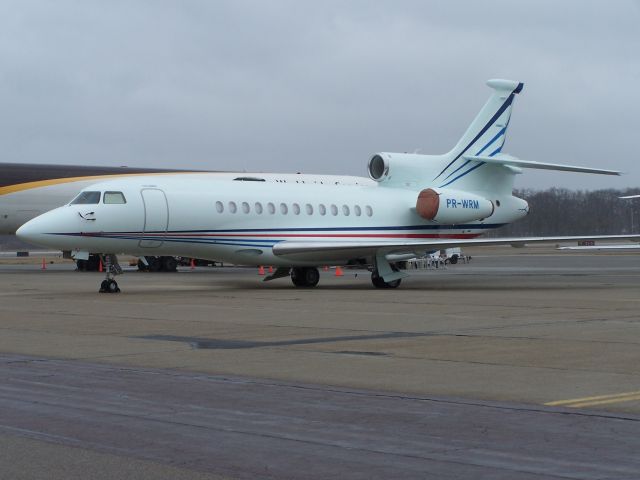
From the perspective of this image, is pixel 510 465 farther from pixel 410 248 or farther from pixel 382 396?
pixel 410 248

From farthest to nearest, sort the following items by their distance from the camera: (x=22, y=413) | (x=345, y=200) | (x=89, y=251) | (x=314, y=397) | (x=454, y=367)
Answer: (x=345, y=200) → (x=89, y=251) → (x=454, y=367) → (x=314, y=397) → (x=22, y=413)

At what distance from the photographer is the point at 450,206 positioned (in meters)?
32.2

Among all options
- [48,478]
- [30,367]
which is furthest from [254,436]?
[30,367]

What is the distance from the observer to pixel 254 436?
7973mm

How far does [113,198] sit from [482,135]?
13.2 metres

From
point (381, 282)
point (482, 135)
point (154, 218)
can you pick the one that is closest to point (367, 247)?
point (381, 282)

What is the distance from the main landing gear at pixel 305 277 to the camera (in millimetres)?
30297

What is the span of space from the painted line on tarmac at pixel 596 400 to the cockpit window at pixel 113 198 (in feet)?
62.2

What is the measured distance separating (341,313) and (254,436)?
11.6 meters

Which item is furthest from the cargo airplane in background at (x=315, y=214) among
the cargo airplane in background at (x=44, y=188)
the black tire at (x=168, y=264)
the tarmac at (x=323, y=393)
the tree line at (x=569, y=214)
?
the tree line at (x=569, y=214)

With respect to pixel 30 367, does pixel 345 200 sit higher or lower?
higher

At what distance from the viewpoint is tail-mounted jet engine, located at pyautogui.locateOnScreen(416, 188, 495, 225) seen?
3195 cm

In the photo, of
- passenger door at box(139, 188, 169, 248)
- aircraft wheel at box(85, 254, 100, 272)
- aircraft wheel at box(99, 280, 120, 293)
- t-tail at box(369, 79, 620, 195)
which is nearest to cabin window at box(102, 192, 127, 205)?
passenger door at box(139, 188, 169, 248)

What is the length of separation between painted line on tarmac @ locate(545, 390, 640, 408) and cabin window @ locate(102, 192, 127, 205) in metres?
19.0
